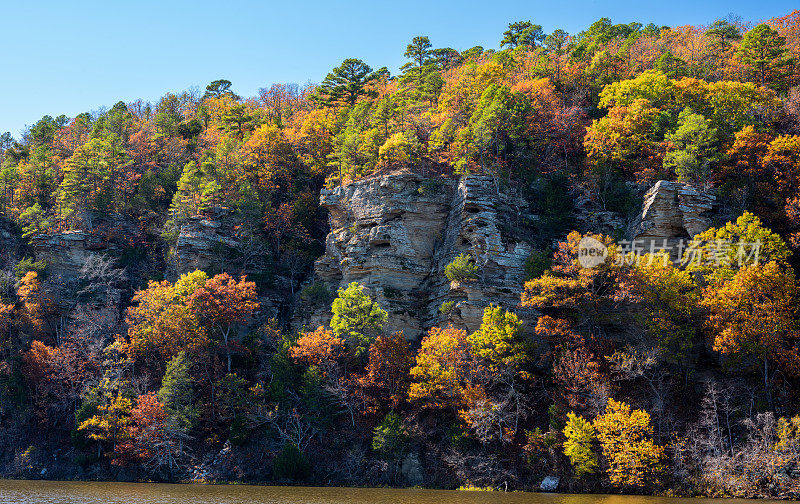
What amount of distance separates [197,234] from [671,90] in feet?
132

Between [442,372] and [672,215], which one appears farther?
[672,215]

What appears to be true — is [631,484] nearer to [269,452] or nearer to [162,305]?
[269,452]

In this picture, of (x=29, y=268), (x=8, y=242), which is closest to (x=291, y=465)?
(x=29, y=268)

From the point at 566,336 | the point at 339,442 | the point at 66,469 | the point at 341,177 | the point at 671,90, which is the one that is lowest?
the point at 66,469

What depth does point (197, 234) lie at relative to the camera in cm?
5059

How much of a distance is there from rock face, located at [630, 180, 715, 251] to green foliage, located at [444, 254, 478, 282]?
11.3 meters

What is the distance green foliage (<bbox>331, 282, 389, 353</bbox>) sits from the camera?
135ft

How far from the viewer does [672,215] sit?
40531 mm

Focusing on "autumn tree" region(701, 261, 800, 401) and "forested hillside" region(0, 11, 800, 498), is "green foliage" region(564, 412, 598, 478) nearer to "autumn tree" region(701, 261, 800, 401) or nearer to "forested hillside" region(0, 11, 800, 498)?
"forested hillside" region(0, 11, 800, 498)

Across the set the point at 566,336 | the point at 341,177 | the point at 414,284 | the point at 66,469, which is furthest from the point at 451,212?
the point at 66,469

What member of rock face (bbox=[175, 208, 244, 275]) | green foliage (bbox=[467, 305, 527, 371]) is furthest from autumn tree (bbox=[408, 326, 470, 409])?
rock face (bbox=[175, 208, 244, 275])

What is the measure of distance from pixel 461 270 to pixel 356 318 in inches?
313

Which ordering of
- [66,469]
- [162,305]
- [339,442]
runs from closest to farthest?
1. [339,442]
2. [66,469]
3. [162,305]

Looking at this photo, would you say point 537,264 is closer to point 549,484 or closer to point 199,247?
point 549,484
